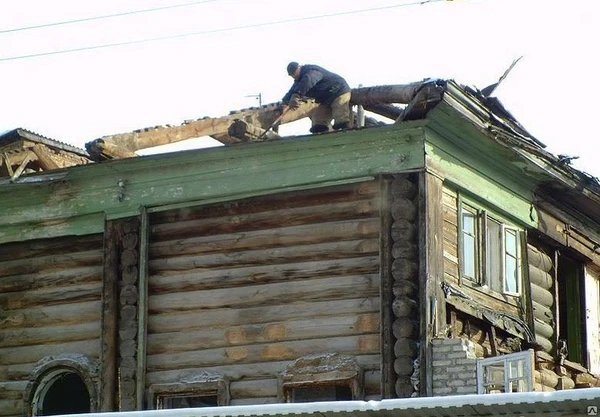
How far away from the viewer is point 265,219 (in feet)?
59.1

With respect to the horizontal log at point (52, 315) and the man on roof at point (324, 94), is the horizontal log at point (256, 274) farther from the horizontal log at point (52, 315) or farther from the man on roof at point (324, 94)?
the man on roof at point (324, 94)

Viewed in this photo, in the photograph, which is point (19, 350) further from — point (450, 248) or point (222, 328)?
point (450, 248)

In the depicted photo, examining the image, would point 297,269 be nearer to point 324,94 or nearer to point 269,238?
point 269,238

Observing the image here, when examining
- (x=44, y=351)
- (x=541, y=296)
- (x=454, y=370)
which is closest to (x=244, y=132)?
(x=44, y=351)

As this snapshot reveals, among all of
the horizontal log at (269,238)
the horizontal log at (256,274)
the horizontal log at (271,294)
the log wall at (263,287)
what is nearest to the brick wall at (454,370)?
the log wall at (263,287)

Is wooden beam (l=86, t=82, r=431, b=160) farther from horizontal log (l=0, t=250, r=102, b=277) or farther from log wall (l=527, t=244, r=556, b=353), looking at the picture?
log wall (l=527, t=244, r=556, b=353)

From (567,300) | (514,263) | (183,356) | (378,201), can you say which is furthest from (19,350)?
Result: (567,300)

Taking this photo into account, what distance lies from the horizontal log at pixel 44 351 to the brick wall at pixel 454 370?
15.1ft

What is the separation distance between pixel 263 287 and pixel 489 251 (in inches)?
116

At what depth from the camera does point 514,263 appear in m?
19.2

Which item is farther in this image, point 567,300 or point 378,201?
Result: point 567,300

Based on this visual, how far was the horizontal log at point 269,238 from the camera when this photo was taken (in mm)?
17359

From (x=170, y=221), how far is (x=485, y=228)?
153 inches

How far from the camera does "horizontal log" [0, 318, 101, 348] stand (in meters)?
18.8
